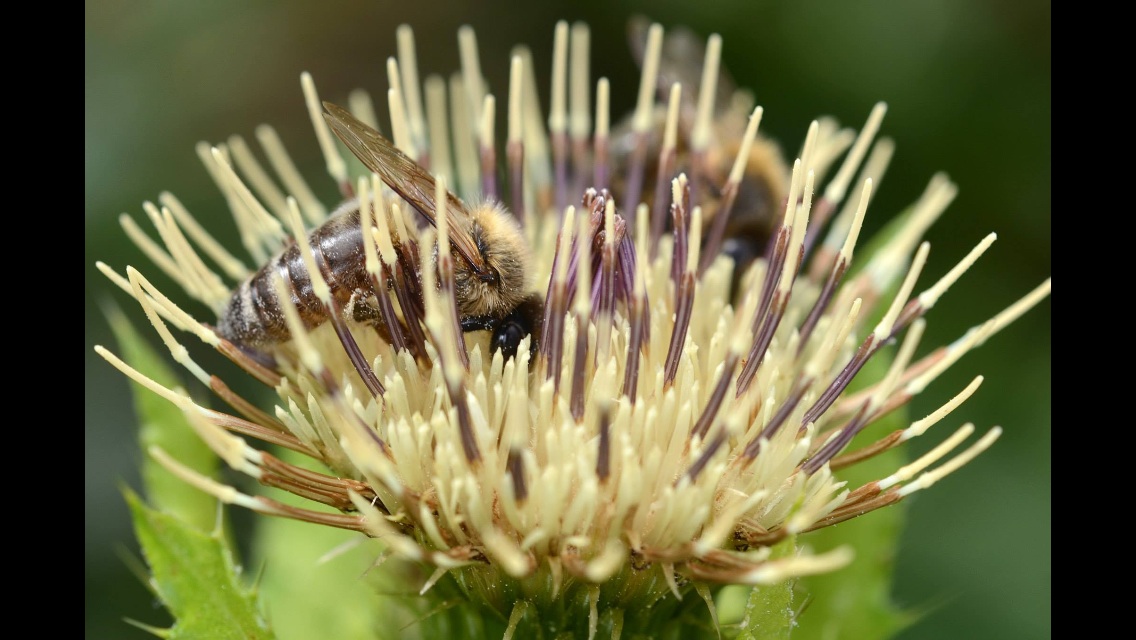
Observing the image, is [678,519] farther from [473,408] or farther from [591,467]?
[473,408]

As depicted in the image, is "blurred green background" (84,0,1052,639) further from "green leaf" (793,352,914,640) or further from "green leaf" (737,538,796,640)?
"green leaf" (737,538,796,640)

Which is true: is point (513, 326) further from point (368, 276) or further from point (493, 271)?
point (368, 276)

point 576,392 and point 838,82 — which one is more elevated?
point 838,82

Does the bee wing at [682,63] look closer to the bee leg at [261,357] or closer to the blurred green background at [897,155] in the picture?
the blurred green background at [897,155]

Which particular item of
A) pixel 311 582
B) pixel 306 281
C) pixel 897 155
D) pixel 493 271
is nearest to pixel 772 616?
pixel 493 271

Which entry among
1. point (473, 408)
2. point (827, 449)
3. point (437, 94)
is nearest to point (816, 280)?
point (827, 449)

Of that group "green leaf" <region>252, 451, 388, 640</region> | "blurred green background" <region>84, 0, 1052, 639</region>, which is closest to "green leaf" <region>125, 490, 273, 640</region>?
"green leaf" <region>252, 451, 388, 640</region>
